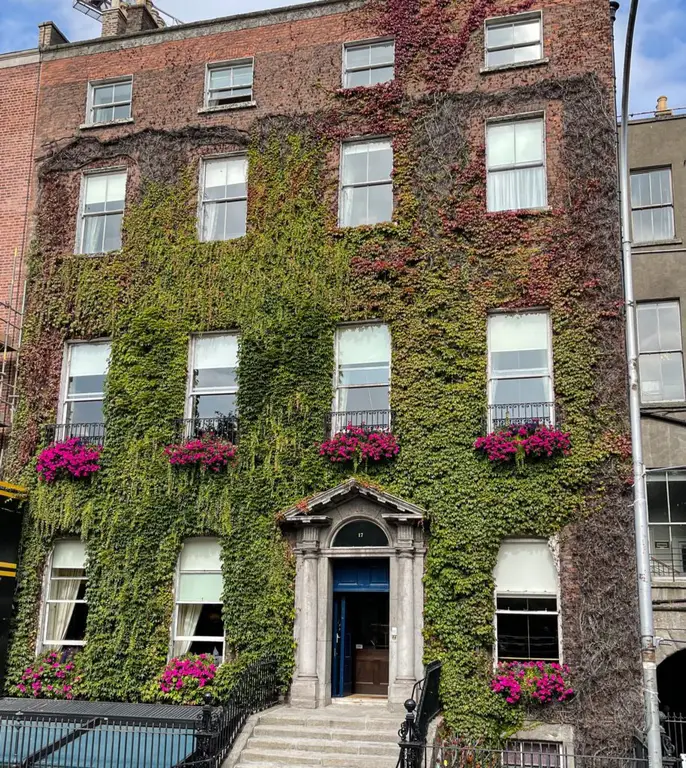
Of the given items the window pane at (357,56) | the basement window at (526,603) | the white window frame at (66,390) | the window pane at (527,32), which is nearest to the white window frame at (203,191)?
the window pane at (357,56)

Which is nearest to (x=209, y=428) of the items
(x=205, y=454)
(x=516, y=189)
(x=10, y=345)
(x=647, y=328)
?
(x=205, y=454)

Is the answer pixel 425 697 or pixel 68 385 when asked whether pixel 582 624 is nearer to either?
pixel 425 697

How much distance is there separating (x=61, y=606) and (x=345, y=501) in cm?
645

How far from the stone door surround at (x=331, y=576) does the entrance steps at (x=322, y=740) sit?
30.0 inches

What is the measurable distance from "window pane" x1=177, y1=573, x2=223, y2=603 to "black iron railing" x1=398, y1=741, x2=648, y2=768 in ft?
17.8

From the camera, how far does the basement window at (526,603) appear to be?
1639cm

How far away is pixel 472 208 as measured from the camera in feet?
61.0

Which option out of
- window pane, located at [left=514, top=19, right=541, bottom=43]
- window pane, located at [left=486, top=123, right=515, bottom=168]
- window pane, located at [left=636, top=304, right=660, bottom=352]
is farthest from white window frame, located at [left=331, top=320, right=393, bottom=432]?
window pane, located at [left=514, top=19, right=541, bottom=43]

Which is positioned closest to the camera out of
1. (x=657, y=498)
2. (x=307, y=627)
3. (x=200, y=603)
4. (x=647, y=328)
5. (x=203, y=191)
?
(x=307, y=627)

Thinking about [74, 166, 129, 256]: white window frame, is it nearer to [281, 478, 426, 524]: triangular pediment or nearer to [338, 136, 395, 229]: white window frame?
[338, 136, 395, 229]: white window frame

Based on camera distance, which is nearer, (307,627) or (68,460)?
(307,627)

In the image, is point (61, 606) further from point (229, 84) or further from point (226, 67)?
point (226, 67)

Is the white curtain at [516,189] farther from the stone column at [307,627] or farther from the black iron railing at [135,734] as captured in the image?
the black iron railing at [135,734]

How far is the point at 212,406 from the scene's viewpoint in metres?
19.2
